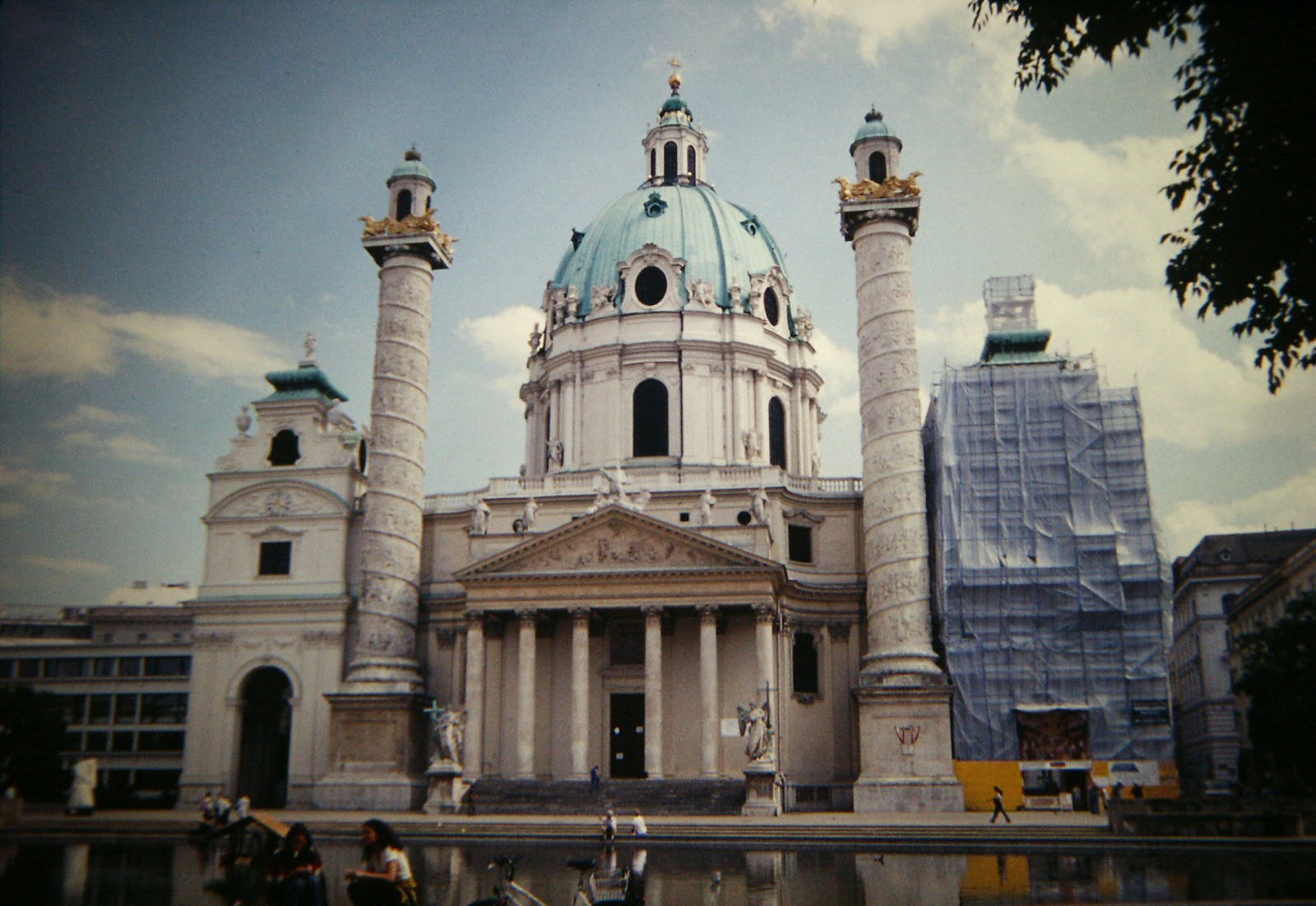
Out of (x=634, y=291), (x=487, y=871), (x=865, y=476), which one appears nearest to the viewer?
(x=487, y=871)

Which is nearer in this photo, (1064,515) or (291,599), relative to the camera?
(1064,515)

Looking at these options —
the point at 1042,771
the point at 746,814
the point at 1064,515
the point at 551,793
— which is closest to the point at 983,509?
the point at 1064,515

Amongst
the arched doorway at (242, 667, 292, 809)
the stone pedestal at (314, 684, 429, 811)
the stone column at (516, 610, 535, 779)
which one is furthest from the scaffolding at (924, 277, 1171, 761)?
the arched doorway at (242, 667, 292, 809)

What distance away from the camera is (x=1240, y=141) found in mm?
13133

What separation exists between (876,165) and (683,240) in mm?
12453

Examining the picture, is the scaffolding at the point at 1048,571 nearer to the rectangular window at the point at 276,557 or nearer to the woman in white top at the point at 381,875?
the rectangular window at the point at 276,557

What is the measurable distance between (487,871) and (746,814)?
53.7ft

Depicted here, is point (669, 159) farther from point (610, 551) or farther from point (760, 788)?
point (760, 788)

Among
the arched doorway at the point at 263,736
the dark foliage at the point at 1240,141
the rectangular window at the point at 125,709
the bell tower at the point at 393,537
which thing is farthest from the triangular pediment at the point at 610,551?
the dark foliage at the point at 1240,141

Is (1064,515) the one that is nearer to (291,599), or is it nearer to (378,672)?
(378,672)

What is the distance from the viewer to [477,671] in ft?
141

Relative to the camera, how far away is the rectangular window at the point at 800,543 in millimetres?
46906

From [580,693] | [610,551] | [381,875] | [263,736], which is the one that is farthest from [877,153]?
[381,875]

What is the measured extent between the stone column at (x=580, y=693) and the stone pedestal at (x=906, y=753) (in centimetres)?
911
